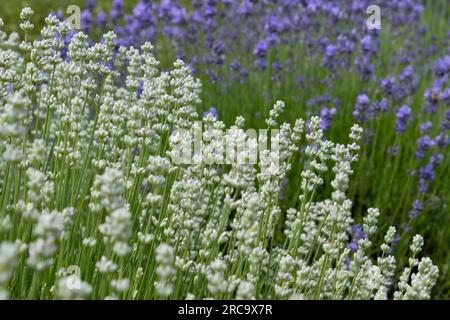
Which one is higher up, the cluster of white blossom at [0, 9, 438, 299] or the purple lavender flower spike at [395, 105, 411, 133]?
the purple lavender flower spike at [395, 105, 411, 133]

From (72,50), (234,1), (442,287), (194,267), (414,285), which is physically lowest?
(442,287)

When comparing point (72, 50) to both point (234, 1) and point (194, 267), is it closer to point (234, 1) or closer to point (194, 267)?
point (194, 267)

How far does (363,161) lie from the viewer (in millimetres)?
3666

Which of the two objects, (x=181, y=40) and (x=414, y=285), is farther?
(x=181, y=40)

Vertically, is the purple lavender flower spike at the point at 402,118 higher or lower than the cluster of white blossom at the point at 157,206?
higher

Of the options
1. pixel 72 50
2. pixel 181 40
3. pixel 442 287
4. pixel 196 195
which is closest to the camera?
pixel 196 195

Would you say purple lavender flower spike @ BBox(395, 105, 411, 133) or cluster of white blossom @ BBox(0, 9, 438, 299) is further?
purple lavender flower spike @ BBox(395, 105, 411, 133)

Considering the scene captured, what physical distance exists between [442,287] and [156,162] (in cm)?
215

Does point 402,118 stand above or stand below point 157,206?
above

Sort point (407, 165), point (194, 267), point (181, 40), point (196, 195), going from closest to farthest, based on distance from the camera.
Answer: point (196, 195)
point (194, 267)
point (407, 165)
point (181, 40)

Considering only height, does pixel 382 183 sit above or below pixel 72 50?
below

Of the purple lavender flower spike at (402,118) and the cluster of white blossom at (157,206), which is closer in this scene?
the cluster of white blossom at (157,206)

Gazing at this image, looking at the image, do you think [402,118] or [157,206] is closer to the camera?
[157,206]

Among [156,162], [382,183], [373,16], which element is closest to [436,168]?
[382,183]
